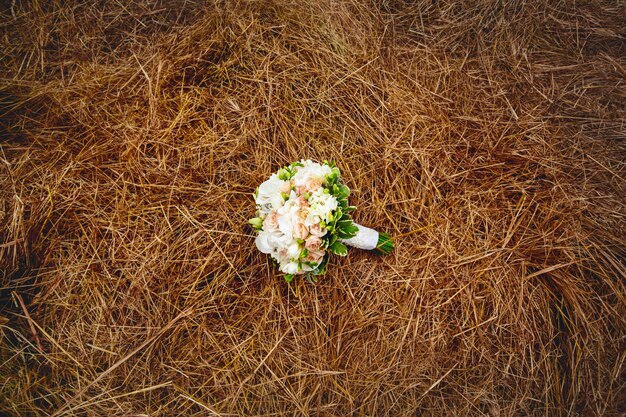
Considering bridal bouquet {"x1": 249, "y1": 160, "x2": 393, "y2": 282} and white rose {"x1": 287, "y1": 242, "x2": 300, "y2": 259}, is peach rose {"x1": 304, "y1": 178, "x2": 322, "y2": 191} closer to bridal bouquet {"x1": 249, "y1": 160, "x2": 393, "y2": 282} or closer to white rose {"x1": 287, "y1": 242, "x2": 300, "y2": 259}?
bridal bouquet {"x1": 249, "y1": 160, "x2": 393, "y2": 282}

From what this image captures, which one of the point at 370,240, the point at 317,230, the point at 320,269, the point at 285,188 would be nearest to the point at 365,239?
the point at 370,240

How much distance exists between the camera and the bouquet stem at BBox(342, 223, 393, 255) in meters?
1.56

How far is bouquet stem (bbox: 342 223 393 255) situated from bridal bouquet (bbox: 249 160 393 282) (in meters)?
0.16

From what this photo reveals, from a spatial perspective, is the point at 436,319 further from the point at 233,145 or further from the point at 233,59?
the point at 233,59

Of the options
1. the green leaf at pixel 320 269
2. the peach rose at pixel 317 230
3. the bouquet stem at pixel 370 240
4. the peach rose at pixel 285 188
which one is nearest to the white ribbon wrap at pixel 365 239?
the bouquet stem at pixel 370 240

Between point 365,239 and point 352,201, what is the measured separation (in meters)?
0.27

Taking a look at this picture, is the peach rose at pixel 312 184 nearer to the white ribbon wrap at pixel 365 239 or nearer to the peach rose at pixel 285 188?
the peach rose at pixel 285 188

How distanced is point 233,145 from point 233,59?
0.51m

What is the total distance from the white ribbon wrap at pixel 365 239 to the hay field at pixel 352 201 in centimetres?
15

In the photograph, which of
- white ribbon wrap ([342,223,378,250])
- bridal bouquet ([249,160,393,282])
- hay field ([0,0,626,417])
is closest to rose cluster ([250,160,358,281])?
bridal bouquet ([249,160,393,282])

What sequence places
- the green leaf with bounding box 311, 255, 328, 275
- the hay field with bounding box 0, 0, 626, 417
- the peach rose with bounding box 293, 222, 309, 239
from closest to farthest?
the peach rose with bounding box 293, 222, 309, 239 → the green leaf with bounding box 311, 255, 328, 275 → the hay field with bounding box 0, 0, 626, 417

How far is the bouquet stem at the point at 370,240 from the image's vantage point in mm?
1558

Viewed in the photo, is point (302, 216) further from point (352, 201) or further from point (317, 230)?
point (352, 201)

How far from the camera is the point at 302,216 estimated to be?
1253mm
